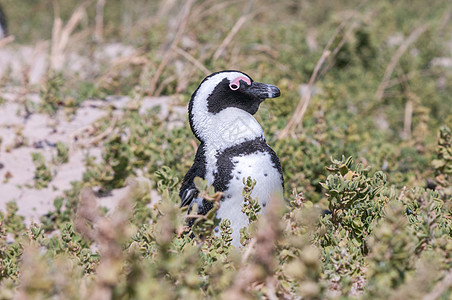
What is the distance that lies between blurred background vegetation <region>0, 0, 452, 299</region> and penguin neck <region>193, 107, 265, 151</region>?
0.94 ft

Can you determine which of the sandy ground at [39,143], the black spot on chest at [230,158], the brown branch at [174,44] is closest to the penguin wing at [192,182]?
the black spot on chest at [230,158]

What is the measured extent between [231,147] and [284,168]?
139 cm

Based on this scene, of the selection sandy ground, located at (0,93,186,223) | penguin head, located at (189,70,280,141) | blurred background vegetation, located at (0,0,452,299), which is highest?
penguin head, located at (189,70,280,141)

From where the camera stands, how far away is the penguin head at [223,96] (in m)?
2.87

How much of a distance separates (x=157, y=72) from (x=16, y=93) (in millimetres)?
1482

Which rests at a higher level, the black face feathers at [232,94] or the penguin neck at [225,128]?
the black face feathers at [232,94]

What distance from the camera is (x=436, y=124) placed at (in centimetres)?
589

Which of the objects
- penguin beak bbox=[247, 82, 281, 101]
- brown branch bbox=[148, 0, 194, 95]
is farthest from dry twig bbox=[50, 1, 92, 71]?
penguin beak bbox=[247, 82, 281, 101]

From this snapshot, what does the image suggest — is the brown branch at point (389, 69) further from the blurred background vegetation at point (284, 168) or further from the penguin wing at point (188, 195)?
the penguin wing at point (188, 195)

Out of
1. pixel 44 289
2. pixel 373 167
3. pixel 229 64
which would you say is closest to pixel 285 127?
pixel 373 167

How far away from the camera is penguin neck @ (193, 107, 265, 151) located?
2.75 meters

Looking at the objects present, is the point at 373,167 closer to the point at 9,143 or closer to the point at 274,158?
the point at 274,158

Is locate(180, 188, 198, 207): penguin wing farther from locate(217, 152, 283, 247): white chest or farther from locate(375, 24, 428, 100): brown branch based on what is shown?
locate(375, 24, 428, 100): brown branch

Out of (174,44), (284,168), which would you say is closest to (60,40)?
(174,44)
